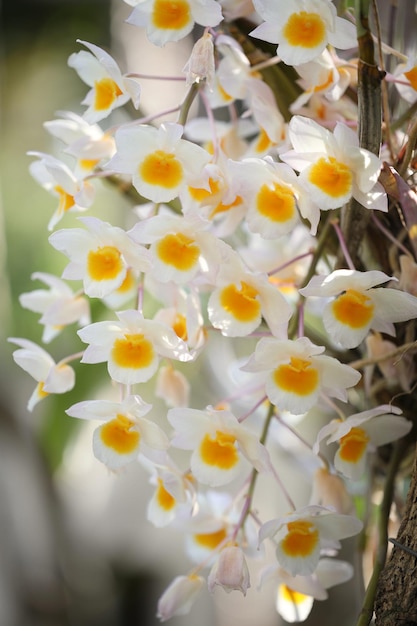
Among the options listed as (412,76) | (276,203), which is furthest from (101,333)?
(412,76)

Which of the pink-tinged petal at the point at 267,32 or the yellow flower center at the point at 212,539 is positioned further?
the yellow flower center at the point at 212,539

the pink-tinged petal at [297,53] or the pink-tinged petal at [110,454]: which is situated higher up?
→ the pink-tinged petal at [297,53]

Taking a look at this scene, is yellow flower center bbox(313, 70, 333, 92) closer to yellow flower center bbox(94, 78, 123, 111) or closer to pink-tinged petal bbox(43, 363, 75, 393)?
yellow flower center bbox(94, 78, 123, 111)

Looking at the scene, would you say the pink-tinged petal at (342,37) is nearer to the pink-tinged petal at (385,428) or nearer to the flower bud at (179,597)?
the pink-tinged petal at (385,428)

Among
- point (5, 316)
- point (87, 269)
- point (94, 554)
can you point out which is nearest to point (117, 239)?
point (87, 269)

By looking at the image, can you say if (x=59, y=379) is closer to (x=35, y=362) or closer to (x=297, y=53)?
(x=35, y=362)

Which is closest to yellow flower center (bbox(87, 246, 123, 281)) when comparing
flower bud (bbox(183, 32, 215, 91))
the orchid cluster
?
the orchid cluster

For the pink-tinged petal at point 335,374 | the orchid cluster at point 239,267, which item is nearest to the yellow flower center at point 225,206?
the orchid cluster at point 239,267
